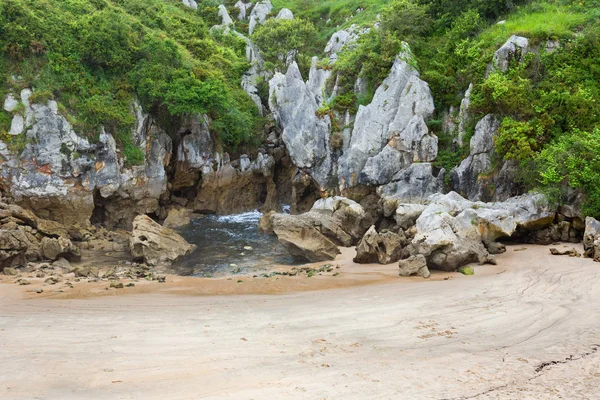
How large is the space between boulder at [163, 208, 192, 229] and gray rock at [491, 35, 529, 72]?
2144 cm

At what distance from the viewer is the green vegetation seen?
78.9ft

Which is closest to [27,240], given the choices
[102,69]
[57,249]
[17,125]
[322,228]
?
[57,249]

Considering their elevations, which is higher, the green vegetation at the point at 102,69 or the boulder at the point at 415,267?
the green vegetation at the point at 102,69

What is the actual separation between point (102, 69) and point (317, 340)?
83.9ft

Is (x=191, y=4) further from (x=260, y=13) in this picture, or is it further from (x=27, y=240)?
(x=27, y=240)

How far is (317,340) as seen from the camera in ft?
28.2

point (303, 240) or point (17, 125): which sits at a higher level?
point (17, 125)

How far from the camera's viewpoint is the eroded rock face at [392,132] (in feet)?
79.9

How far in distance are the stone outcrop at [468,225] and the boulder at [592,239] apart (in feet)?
6.07

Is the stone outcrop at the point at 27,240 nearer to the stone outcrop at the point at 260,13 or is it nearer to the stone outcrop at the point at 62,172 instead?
the stone outcrop at the point at 62,172

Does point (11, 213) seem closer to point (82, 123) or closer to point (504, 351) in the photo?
point (82, 123)

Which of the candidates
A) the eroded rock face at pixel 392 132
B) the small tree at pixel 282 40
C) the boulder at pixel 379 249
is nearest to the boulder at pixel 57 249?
the boulder at pixel 379 249

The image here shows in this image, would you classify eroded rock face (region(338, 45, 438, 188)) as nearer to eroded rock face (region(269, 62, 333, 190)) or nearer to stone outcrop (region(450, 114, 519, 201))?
eroded rock face (region(269, 62, 333, 190))

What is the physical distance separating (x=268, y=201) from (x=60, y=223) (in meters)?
15.1
